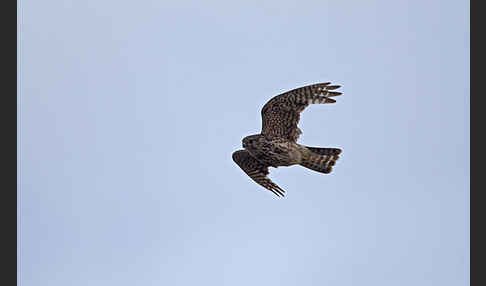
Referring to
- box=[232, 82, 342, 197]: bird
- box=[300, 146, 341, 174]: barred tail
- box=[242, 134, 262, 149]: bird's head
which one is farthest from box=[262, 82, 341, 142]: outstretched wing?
box=[300, 146, 341, 174]: barred tail

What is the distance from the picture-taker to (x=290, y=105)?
12484 millimetres

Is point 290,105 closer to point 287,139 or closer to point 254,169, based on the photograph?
point 287,139

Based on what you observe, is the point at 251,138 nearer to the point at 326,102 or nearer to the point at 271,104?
the point at 271,104

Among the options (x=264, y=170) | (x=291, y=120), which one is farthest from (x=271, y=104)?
(x=264, y=170)

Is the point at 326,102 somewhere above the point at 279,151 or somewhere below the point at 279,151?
above

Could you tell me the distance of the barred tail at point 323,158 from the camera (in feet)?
39.2

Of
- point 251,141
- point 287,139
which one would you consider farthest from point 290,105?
A: point 251,141

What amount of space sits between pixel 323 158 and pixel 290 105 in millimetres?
1334

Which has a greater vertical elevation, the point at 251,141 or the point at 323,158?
the point at 251,141

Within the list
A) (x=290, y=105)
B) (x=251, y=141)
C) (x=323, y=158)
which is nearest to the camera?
(x=323, y=158)

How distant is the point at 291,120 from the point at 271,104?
544 mm

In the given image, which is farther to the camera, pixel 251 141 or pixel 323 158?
pixel 251 141

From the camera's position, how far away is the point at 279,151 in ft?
39.4

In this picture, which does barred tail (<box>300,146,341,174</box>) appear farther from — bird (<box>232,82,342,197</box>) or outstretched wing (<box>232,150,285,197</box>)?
outstretched wing (<box>232,150,285,197</box>)
